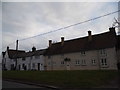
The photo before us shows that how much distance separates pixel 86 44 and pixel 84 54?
120 inches

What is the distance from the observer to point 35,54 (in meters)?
60.2

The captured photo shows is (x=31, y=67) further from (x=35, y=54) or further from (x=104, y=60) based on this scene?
(x=104, y=60)

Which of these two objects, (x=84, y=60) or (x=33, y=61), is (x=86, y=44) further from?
(x=33, y=61)

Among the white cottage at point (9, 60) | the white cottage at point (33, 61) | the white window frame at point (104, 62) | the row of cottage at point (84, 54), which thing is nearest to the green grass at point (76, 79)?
the row of cottage at point (84, 54)

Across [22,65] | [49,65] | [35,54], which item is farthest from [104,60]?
[22,65]

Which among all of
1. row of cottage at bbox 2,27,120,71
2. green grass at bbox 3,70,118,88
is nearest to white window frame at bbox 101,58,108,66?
row of cottage at bbox 2,27,120,71

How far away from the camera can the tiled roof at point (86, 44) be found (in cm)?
3903

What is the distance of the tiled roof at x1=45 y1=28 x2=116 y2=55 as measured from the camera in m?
39.0

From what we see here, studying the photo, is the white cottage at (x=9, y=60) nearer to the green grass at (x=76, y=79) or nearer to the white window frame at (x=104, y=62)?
the white window frame at (x=104, y=62)

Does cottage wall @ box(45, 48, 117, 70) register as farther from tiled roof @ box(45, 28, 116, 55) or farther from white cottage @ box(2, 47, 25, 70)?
white cottage @ box(2, 47, 25, 70)

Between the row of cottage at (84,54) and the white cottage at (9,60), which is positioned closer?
the row of cottage at (84,54)

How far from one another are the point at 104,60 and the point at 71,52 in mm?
9924

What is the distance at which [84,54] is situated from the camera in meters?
42.1

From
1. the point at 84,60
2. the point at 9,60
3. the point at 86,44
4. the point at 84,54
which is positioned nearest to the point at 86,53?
the point at 84,54
